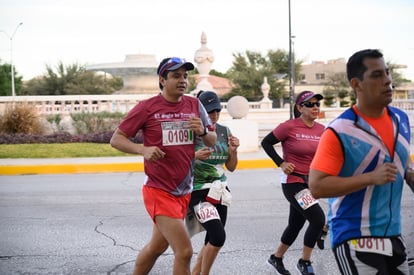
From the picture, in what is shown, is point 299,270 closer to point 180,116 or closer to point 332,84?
point 180,116

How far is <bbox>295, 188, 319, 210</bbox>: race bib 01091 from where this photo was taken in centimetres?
611

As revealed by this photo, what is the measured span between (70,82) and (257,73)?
19465 millimetres

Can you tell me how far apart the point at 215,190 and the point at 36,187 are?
801cm

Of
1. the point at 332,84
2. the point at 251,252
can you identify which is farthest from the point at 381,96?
the point at 332,84

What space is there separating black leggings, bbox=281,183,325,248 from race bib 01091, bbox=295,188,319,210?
0.10 feet

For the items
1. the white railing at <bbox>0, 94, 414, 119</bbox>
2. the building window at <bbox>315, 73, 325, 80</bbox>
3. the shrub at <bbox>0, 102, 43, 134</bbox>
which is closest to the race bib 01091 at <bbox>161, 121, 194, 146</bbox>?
the shrub at <bbox>0, 102, 43, 134</bbox>

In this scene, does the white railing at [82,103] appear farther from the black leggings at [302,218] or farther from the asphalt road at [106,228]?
the black leggings at [302,218]

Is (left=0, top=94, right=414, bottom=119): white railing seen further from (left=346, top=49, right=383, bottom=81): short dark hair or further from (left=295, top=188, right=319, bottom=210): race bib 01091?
(left=346, top=49, right=383, bottom=81): short dark hair

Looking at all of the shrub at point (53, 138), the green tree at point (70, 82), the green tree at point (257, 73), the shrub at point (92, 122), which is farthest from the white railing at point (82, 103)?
the green tree at point (257, 73)

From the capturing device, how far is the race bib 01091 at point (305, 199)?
6113 mm

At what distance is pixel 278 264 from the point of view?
20.9ft

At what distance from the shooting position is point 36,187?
12914 mm

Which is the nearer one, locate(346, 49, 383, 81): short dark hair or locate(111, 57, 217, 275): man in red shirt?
locate(346, 49, 383, 81): short dark hair

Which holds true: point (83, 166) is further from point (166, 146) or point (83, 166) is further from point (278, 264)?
point (166, 146)
